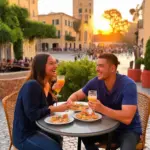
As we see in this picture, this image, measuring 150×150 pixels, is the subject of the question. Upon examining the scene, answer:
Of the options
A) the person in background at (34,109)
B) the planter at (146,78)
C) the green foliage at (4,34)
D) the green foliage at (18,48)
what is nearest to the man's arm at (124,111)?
the person in background at (34,109)

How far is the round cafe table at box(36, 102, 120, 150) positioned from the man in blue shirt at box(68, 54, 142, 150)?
0.10 meters

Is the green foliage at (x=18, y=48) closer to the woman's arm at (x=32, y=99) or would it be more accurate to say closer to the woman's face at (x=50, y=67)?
the woman's face at (x=50, y=67)

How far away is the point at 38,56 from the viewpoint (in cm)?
248

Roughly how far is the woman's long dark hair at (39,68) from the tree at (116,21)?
185 ft

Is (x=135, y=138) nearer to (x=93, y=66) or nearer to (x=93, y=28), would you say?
(x=93, y=66)

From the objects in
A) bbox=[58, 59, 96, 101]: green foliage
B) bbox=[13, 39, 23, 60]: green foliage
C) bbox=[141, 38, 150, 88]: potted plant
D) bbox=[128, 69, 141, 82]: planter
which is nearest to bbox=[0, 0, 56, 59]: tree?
bbox=[13, 39, 23, 60]: green foliage

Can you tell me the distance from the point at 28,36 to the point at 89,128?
15772 mm

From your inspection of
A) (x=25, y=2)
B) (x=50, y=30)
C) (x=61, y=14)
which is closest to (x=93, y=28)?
(x=61, y=14)

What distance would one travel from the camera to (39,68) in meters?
2.46

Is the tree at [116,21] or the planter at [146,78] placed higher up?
the tree at [116,21]

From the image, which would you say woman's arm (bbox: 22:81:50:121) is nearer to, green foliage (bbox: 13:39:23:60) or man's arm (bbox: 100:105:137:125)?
man's arm (bbox: 100:105:137:125)

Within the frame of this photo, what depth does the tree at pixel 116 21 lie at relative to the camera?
5656 cm

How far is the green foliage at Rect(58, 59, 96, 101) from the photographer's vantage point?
535 cm

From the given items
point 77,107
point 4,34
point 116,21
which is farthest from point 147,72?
point 116,21
